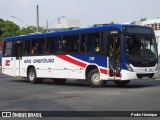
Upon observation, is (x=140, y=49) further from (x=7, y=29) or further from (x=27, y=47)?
(x=7, y=29)

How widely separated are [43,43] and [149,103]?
12303 mm

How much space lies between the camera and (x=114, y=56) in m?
19.1

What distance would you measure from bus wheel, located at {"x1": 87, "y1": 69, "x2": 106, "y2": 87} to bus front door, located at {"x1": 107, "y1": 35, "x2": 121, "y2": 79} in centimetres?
89

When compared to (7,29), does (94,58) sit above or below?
below

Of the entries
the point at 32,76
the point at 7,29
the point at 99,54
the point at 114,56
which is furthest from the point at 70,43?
the point at 7,29

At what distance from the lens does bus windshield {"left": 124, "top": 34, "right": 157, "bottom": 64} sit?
1895 cm

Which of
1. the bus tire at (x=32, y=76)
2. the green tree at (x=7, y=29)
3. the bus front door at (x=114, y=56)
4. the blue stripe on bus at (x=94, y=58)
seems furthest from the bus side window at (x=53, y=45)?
the green tree at (x=7, y=29)

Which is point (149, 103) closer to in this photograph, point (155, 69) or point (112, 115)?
point (112, 115)

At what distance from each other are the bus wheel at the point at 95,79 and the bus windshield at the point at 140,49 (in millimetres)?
1961

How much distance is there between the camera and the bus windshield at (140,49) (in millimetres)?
18953

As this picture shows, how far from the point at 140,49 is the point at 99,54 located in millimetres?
1927

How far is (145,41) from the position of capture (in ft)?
64.3

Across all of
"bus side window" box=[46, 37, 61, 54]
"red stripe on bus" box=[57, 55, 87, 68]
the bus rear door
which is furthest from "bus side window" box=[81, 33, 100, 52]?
the bus rear door

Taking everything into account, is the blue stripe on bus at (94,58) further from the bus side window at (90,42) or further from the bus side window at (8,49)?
the bus side window at (8,49)
